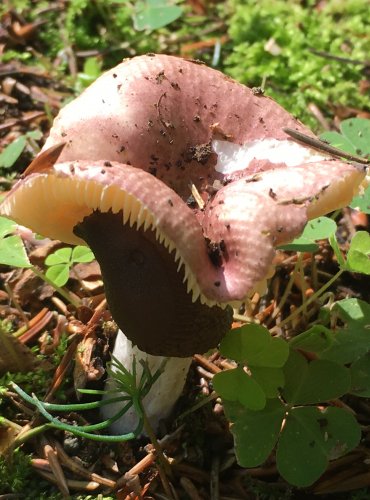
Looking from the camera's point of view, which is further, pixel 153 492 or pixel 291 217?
pixel 153 492

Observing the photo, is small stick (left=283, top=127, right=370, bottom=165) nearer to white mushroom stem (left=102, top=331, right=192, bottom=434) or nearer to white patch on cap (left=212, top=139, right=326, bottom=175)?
white patch on cap (left=212, top=139, right=326, bottom=175)

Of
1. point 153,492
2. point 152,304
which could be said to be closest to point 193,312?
point 152,304

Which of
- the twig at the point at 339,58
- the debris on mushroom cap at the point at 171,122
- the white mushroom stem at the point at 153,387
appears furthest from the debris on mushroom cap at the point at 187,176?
the twig at the point at 339,58

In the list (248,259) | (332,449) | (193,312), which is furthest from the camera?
(332,449)

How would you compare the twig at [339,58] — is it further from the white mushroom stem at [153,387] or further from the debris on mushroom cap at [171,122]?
the white mushroom stem at [153,387]

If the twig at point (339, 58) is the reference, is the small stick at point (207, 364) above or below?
below

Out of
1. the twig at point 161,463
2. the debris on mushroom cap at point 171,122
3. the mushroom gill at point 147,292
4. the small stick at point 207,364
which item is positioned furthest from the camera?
the small stick at point 207,364

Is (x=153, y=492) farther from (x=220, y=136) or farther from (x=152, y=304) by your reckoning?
(x=220, y=136)

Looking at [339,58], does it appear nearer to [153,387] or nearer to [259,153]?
[259,153]
